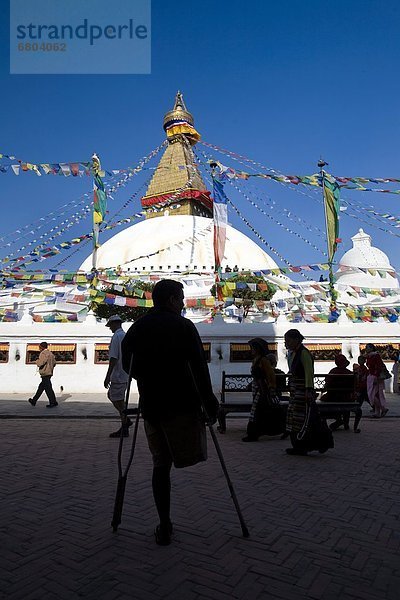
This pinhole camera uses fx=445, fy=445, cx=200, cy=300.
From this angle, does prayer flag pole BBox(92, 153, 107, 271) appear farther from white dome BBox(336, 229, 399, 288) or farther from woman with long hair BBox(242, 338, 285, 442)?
white dome BBox(336, 229, 399, 288)

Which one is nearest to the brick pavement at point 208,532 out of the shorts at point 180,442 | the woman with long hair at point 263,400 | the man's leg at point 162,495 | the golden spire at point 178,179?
the man's leg at point 162,495

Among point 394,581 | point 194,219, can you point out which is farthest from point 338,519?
point 194,219

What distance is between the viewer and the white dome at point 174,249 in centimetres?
3362

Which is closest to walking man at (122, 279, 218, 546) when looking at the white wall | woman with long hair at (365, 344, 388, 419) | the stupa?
woman with long hair at (365, 344, 388, 419)

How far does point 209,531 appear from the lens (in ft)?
10.4

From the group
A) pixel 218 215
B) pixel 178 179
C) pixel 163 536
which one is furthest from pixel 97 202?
pixel 178 179

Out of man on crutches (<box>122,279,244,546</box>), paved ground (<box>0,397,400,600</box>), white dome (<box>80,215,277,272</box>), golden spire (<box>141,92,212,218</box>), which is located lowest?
paved ground (<box>0,397,400,600</box>)

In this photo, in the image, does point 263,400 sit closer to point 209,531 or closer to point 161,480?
point 209,531

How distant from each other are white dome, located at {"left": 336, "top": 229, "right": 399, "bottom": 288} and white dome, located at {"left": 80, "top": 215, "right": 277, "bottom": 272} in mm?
7024

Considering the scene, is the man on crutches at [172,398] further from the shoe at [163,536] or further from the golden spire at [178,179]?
the golden spire at [178,179]

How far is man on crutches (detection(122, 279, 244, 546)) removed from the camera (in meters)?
3.05

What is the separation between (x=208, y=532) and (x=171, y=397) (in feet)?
3.32

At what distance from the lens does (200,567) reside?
2.61 m

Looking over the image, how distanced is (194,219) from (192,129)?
16621 mm
